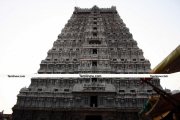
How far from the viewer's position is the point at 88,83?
104ft

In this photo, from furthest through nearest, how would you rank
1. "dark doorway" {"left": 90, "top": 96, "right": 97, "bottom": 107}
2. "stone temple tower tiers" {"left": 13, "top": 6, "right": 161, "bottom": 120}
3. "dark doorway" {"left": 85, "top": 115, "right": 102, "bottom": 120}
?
"dark doorway" {"left": 90, "top": 96, "right": 97, "bottom": 107} < "dark doorway" {"left": 85, "top": 115, "right": 102, "bottom": 120} < "stone temple tower tiers" {"left": 13, "top": 6, "right": 161, "bottom": 120}

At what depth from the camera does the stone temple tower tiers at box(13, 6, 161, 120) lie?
1165 inches

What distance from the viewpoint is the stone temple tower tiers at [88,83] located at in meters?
29.6

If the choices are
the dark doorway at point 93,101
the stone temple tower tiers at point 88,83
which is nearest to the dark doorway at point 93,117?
the stone temple tower tiers at point 88,83

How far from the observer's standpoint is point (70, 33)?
4372 cm

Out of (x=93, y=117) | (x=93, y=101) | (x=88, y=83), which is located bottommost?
(x=93, y=117)

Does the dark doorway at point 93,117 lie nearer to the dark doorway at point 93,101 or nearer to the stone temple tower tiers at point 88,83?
the stone temple tower tiers at point 88,83

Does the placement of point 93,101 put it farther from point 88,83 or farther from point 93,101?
point 88,83

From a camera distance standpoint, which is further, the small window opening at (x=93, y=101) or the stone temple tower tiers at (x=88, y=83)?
the small window opening at (x=93, y=101)

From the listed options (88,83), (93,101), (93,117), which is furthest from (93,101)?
(88,83)

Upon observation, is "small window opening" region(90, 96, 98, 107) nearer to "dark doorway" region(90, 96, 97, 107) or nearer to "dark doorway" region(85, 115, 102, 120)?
"dark doorway" region(90, 96, 97, 107)

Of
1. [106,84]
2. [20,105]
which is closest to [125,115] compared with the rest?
→ [106,84]

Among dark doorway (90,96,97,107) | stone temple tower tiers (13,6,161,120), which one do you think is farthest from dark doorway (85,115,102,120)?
dark doorway (90,96,97,107)

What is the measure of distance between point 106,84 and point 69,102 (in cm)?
599
